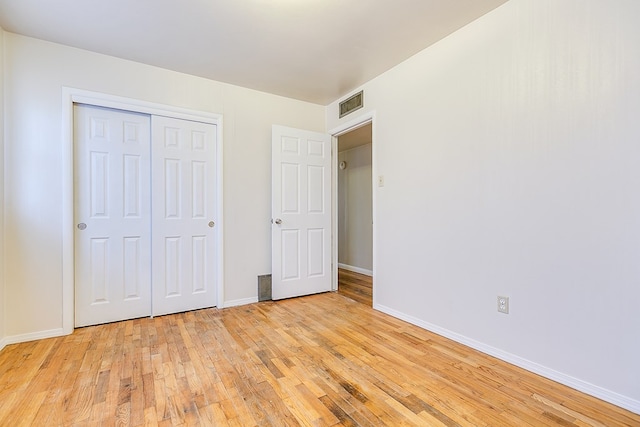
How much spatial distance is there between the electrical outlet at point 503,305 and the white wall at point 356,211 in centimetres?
291

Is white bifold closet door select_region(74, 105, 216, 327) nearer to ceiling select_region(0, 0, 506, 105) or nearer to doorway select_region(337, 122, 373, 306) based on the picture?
ceiling select_region(0, 0, 506, 105)

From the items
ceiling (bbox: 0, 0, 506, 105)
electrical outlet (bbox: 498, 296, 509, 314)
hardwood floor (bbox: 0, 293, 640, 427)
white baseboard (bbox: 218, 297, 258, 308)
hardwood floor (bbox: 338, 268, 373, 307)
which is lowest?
hardwood floor (bbox: 338, 268, 373, 307)

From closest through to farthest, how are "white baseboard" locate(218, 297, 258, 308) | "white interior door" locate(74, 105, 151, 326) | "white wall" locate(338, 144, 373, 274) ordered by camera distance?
1. "white interior door" locate(74, 105, 151, 326)
2. "white baseboard" locate(218, 297, 258, 308)
3. "white wall" locate(338, 144, 373, 274)

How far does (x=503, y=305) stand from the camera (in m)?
1.99

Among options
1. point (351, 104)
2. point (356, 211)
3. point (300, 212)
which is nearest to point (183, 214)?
point (300, 212)

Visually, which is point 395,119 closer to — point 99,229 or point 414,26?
point 414,26

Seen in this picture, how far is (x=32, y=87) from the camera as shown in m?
2.35

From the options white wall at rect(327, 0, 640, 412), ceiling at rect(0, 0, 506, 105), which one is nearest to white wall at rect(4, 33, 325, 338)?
ceiling at rect(0, 0, 506, 105)

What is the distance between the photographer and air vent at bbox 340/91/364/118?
325 centimetres

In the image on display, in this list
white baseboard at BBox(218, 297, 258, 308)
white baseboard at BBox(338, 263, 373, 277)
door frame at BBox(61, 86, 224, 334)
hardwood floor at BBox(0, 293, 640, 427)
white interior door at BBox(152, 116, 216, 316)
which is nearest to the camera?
hardwood floor at BBox(0, 293, 640, 427)

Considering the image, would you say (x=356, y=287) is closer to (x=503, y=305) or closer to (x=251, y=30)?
(x=503, y=305)

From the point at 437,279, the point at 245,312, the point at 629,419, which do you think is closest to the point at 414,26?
the point at 437,279

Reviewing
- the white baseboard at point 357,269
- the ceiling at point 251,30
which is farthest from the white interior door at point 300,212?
the white baseboard at point 357,269

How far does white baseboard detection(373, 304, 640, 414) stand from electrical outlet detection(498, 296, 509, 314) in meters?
0.27
